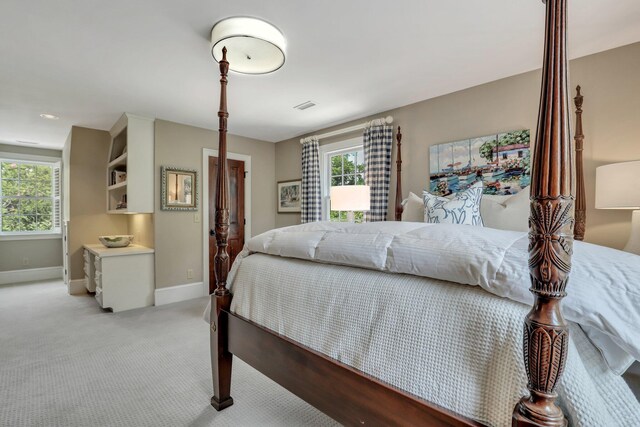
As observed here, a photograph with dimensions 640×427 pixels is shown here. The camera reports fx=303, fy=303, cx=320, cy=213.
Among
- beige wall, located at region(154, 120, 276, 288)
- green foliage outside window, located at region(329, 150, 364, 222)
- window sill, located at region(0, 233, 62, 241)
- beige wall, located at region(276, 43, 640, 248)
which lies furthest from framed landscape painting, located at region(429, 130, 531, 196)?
window sill, located at region(0, 233, 62, 241)

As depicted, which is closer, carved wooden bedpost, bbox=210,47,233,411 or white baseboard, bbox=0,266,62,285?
carved wooden bedpost, bbox=210,47,233,411

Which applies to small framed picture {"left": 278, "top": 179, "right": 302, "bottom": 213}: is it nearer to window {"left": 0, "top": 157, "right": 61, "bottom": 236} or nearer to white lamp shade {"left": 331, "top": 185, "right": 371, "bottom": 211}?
white lamp shade {"left": 331, "top": 185, "right": 371, "bottom": 211}

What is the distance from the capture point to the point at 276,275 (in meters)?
1.44

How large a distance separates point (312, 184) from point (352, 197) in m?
1.24

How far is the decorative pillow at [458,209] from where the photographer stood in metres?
2.24

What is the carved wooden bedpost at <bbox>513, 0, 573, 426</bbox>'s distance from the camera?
589mm

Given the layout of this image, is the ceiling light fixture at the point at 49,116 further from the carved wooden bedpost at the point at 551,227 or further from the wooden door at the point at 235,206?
the carved wooden bedpost at the point at 551,227

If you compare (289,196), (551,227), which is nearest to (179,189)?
(289,196)

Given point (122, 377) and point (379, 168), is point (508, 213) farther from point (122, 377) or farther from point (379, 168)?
point (122, 377)

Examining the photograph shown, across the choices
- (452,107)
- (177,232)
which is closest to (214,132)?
(177,232)

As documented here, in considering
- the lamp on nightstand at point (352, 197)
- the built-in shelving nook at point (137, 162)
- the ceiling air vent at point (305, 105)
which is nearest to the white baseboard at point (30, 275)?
the built-in shelving nook at point (137, 162)

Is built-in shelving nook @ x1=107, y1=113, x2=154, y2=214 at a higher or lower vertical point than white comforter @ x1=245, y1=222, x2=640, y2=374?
higher

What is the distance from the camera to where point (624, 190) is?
6.24ft

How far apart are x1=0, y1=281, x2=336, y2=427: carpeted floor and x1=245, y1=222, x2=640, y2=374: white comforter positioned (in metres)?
1.23
